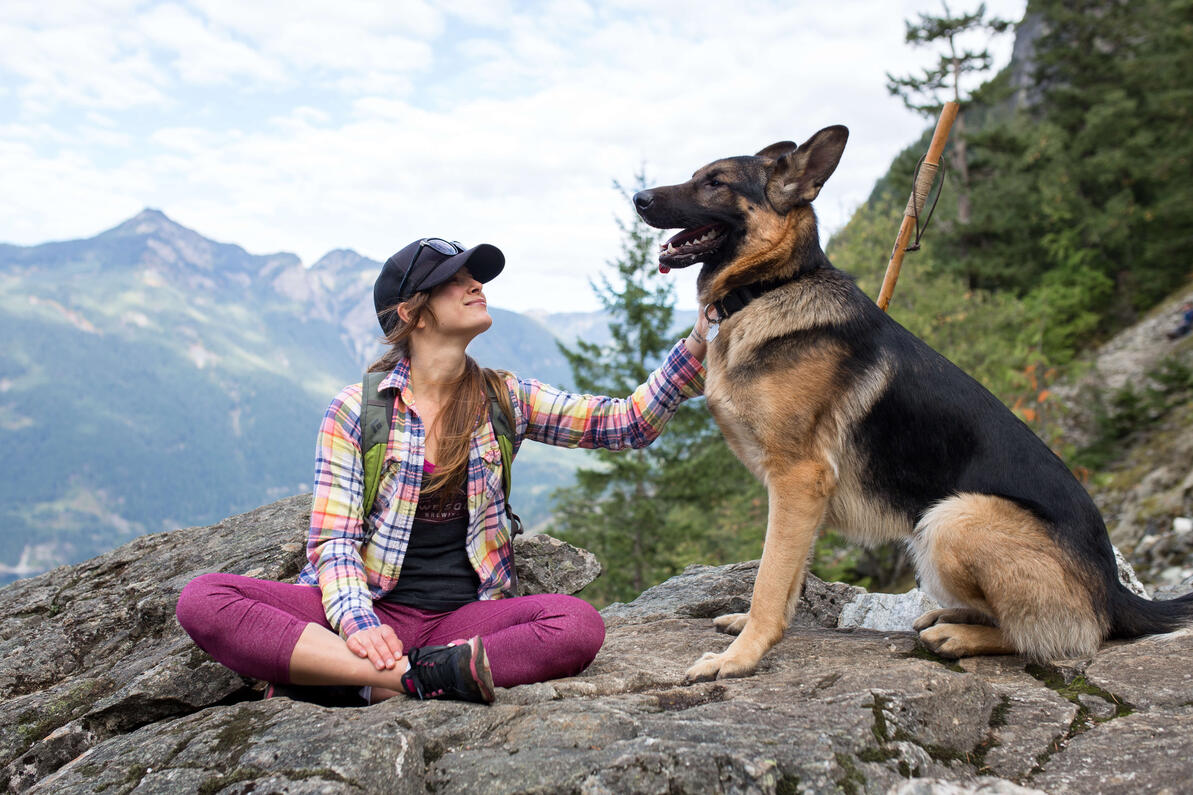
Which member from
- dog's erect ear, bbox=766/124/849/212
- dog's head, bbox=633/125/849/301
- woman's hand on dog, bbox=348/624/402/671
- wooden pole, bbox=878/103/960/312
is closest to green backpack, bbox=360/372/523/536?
woman's hand on dog, bbox=348/624/402/671

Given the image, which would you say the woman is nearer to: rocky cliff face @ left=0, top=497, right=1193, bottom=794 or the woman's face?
the woman's face

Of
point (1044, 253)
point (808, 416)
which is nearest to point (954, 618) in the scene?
point (808, 416)

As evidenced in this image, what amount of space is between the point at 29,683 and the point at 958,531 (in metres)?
4.81

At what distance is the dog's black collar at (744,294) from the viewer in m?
3.80

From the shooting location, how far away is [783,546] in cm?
336

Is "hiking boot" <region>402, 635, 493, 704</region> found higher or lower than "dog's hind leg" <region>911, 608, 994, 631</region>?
higher

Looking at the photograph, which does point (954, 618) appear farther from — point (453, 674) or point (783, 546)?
point (453, 674)

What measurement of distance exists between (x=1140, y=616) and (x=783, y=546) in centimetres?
170

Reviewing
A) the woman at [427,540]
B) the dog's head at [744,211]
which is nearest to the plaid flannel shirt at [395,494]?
the woman at [427,540]

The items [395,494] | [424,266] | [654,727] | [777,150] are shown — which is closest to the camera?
[654,727]

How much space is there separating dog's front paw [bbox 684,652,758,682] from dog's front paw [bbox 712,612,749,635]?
61 cm

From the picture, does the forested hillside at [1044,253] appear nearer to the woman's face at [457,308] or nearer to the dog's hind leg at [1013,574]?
the dog's hind leg at [1013,574]

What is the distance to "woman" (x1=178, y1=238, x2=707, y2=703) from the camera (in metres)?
3.02

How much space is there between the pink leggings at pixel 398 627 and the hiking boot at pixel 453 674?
0.27m
